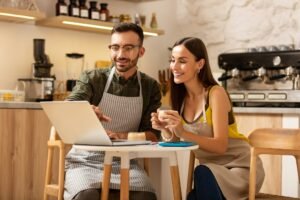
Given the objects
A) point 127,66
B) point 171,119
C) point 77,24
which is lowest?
point 171,119

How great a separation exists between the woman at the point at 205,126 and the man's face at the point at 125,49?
0.24 metres

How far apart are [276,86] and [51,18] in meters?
1.92

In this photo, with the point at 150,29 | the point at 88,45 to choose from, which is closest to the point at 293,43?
the point at 150,29

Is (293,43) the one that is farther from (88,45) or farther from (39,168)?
(39,168)

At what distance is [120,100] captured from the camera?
105 inches

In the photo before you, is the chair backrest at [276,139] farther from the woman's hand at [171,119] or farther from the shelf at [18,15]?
the shelf at [18,15]

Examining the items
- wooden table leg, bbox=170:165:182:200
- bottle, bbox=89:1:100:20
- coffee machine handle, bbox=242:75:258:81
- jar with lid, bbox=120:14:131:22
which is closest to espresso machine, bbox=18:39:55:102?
bottle, bbox=89:1:100:20

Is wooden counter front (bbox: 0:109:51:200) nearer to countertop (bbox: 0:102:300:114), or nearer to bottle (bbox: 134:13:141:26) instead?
countertop (bbox: 0:102:300:114)

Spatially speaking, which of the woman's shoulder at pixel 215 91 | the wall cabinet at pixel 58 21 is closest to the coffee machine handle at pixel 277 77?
the wall cabinet at pixel 58 21

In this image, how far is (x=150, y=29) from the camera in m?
4.58

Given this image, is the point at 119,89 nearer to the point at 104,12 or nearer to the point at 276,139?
the point at 276,139

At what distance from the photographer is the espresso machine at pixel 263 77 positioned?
362cm

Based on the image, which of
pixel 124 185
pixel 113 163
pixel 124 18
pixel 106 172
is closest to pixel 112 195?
pixel 113 163

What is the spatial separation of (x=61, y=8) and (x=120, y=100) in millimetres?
1671
